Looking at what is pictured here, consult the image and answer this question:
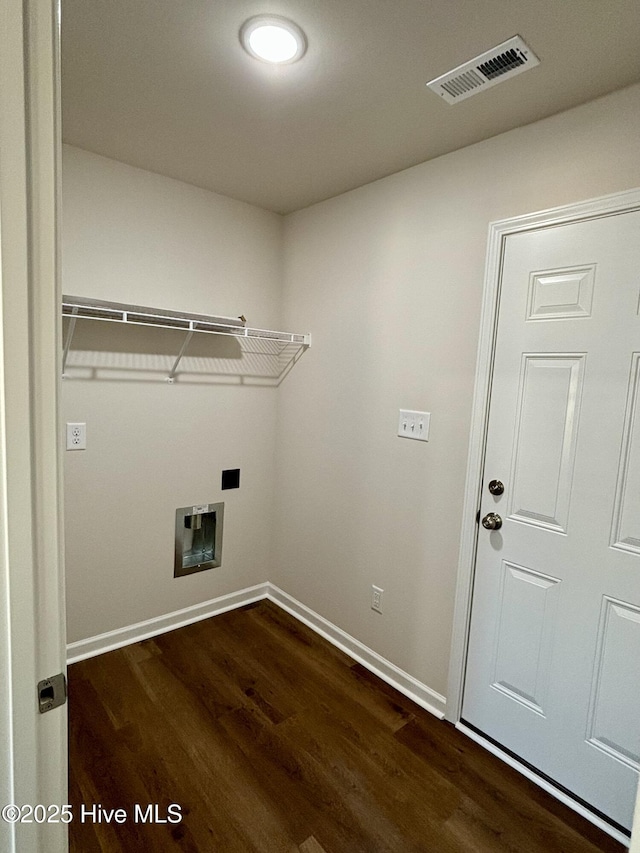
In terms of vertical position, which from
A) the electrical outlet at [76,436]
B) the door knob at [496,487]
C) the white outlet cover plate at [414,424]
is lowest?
the door knob at [496,487]

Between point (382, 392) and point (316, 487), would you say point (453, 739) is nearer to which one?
point (316, 487)

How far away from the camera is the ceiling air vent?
1.31 m

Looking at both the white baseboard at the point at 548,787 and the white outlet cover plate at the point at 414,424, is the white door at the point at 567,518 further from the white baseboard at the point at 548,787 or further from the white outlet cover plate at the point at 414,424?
the white outlet cover plate at the point at 414,424

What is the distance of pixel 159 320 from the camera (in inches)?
90.7

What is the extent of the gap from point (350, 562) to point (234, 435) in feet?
3.34

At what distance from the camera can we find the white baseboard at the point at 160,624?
2.34 m

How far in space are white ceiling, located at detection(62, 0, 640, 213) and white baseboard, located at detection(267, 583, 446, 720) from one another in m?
2.40

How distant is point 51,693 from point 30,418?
0.44 meters

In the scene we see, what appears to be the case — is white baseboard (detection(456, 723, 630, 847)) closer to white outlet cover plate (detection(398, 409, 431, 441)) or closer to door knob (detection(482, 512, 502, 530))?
door knob (detection(482, 512, 502, 530))

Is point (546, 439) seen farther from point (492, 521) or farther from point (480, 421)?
point (492, 521)

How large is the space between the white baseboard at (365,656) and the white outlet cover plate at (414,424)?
3.80ft

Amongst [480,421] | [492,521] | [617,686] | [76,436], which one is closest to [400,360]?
[480,421]

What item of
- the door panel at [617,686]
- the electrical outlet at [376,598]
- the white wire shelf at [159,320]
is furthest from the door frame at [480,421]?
the white wire shelf at [159,320]

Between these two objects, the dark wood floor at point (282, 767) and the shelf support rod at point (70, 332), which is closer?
the dark wood floor at point (282, 767)
